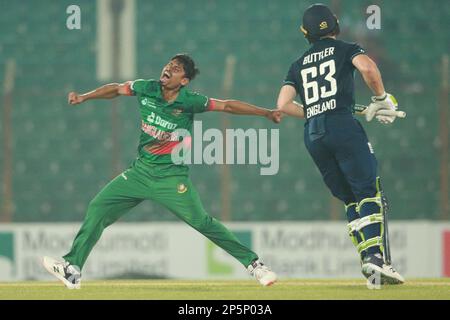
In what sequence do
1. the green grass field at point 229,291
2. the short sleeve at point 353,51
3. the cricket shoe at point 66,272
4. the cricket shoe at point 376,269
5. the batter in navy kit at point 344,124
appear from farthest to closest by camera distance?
the cricket shoe at point 66,272, the short sleeve at point 353,51, the batter in navy kit at point 344,124, the cricket shoe at point 376,269, the green grass field at point 229,291

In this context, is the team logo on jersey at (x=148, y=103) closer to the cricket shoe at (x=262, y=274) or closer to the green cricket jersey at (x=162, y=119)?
the green cricket jersey at (x=162, y=119)

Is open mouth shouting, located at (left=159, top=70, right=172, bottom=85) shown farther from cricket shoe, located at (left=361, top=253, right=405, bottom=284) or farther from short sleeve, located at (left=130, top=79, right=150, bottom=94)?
cricket shoe, located at (left=361, top=253, right=405, bottom=284)

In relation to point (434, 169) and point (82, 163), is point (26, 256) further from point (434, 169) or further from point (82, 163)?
point (434, 169)

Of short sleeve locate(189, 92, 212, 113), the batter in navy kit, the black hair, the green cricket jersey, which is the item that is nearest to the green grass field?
the batter in navy kit

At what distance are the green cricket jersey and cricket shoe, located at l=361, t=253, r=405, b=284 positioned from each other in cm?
173

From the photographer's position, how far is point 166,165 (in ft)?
30.7

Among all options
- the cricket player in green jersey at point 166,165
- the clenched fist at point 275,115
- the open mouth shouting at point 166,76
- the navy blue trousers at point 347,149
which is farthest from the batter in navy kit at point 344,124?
the open mouth shouting at point 166,76

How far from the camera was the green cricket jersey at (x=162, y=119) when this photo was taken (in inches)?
366

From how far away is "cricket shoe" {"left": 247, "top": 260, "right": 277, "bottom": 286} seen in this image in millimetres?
9242

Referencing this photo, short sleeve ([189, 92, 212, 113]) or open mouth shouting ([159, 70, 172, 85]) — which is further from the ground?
open mouth shouting ([159, 70, 172, 85])

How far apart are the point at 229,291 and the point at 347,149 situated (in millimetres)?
1457

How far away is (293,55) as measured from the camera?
60.4 ft
